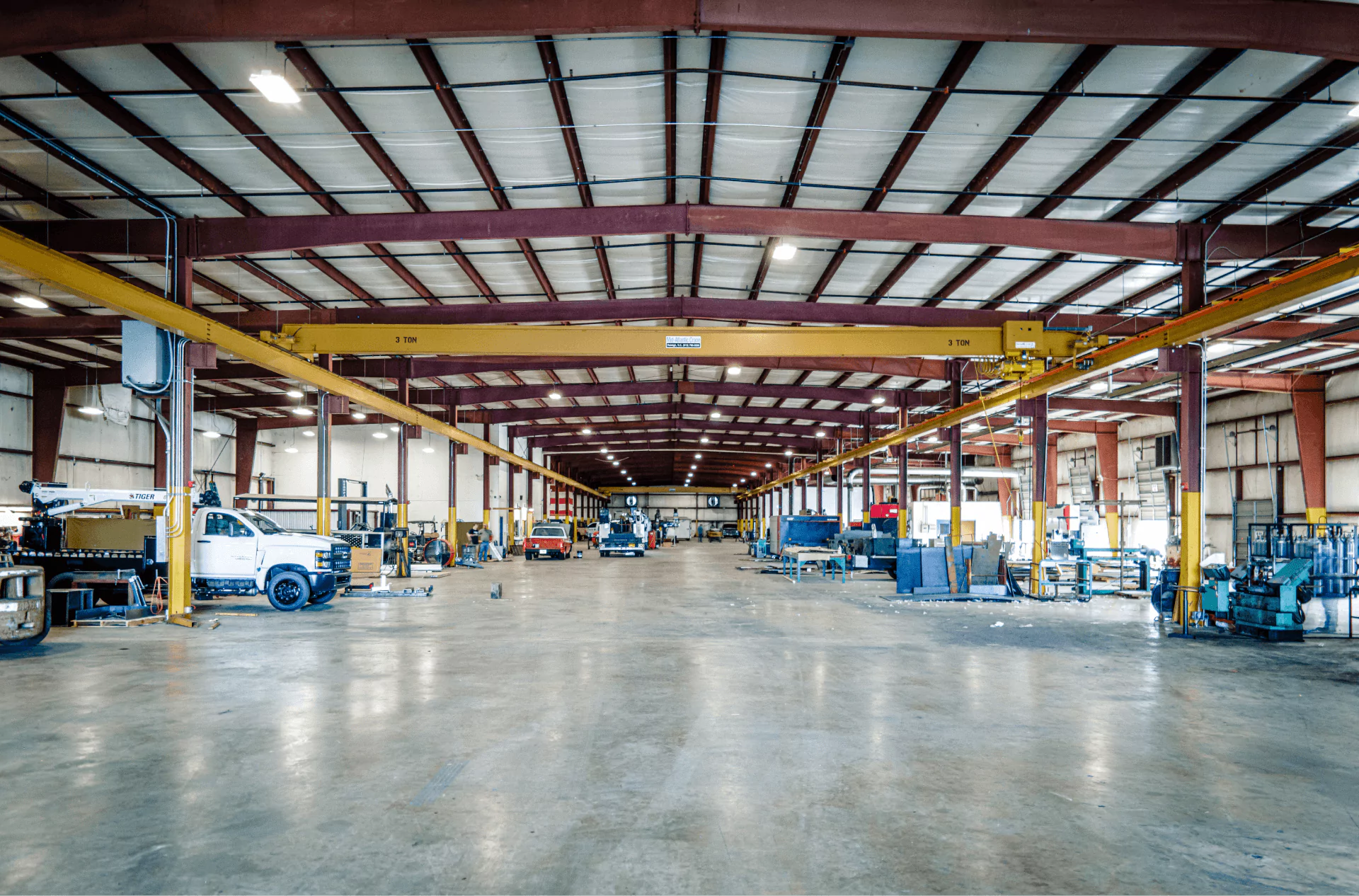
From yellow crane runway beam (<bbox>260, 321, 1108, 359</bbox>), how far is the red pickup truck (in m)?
23.0

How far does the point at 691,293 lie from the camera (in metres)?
20.3

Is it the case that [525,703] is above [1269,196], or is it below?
below

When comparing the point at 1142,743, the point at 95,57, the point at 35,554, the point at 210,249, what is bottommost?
the point at 1142,743

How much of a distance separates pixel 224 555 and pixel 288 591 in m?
1.42

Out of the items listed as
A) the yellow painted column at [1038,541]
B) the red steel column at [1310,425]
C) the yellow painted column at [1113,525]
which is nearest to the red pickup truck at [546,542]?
the yellow painted column at [1038,541]

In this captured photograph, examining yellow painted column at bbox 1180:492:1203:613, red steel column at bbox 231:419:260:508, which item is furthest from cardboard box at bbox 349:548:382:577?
red steel column at bbox 231:419:260:508

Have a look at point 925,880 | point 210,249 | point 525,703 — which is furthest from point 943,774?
point 210,249

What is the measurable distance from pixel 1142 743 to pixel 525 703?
555 cm

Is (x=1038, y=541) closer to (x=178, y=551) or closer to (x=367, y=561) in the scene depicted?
(x=367, y=561)

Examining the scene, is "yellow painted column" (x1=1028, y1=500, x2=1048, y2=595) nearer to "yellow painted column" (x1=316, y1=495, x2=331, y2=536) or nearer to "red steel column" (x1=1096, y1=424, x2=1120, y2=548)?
"red steel column" (x1=1096, y1=424, x2=1120, y2=548)

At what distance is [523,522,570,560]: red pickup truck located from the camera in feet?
129

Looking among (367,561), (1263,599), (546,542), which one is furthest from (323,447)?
(1263,599)

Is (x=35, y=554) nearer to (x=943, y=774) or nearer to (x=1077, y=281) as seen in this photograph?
(x=943, y=774)

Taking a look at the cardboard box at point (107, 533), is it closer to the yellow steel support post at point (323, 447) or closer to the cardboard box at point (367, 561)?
the cardboard box at point (367, 561)
